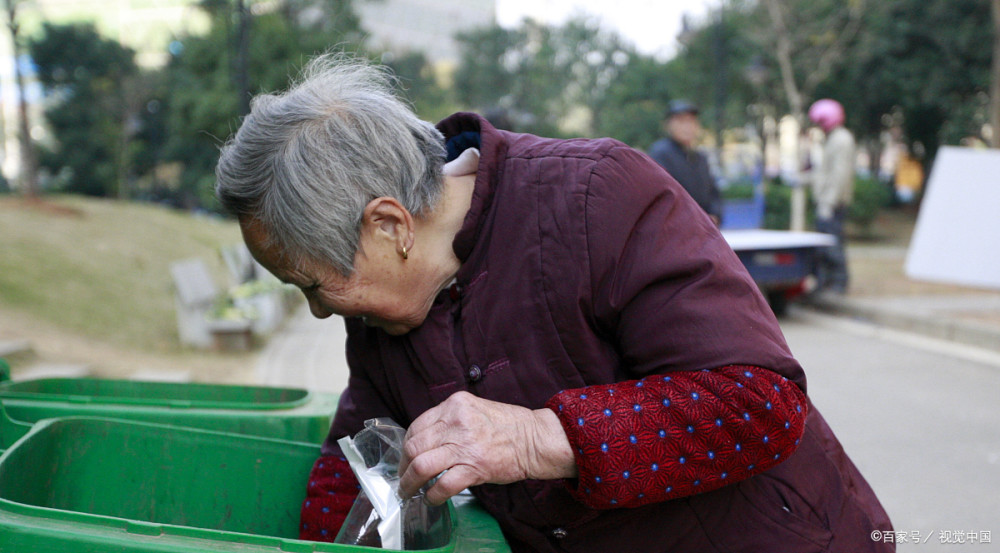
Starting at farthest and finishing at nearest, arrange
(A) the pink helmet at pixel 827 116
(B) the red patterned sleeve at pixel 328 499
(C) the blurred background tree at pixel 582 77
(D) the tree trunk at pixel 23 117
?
(C) the blurred background tree at pixel 582 77, (D) the tree trunk at pixel 23 117, (A) the pink helmet at pixel 827 116, (B) the red patterned sleeve at pixel 328 499

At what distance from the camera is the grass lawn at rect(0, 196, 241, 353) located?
688cm

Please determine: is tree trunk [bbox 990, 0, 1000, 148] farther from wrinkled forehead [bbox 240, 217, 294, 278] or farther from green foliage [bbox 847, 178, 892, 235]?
wrinkled forehead [bbox 240, 217, 294, 278]

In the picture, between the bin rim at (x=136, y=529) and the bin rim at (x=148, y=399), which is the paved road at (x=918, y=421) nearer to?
the bin rim at (x=148, y=399)

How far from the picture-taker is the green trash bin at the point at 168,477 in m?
1.42

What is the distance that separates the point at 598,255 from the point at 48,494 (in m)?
1.05

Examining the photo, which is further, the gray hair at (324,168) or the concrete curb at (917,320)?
the concrete curb at (917,320)

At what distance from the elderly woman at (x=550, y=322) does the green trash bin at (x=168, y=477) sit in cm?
22

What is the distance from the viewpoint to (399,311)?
4.66 feet

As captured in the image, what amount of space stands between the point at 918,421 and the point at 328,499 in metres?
3.84

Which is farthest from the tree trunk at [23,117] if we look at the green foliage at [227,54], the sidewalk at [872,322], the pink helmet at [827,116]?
the pink helmet at [827,116]

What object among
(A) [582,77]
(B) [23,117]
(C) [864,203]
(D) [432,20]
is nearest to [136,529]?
(B) [23,117]

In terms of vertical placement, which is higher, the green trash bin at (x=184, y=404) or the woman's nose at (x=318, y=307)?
the woman's nose at (x=318, y=307)

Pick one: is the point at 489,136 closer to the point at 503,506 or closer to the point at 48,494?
the point at 503,506

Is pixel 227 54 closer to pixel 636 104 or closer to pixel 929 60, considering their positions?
pixel 636 104
